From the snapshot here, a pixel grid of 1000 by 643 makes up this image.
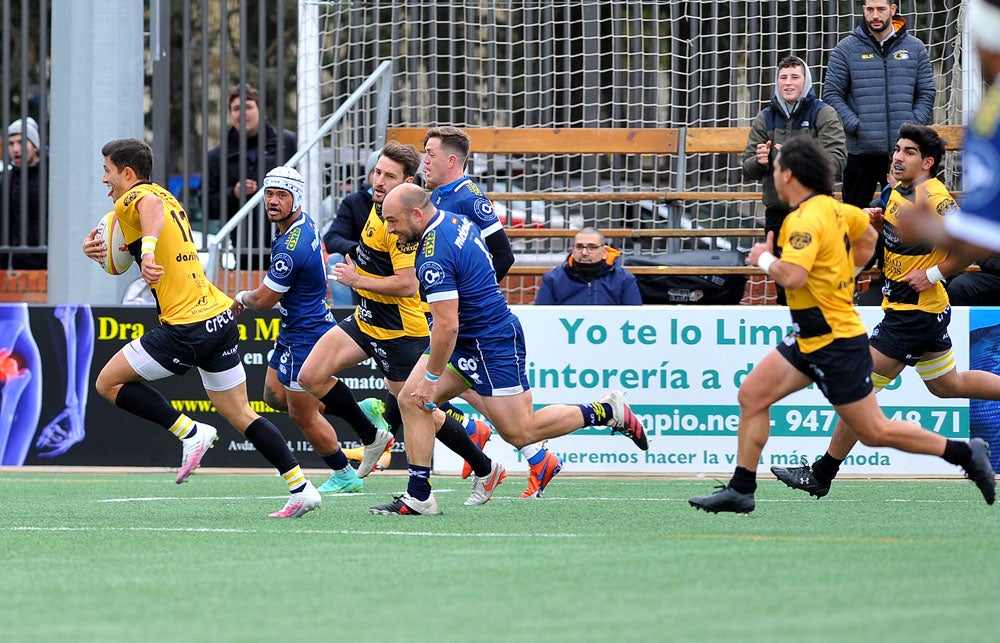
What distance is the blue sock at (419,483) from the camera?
9.13 meters

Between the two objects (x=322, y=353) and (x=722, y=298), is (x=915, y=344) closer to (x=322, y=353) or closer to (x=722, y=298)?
(x=322, y=353)

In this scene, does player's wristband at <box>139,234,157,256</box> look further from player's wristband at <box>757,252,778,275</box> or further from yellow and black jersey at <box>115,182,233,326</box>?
player's wristband at <box>757,252,778,275</box>

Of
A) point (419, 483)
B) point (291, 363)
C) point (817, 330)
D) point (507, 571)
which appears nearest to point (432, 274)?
point (419, 483)

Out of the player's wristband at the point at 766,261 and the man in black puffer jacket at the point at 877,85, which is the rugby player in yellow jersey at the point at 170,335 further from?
the man in black puffer jacket at the point at 877,85

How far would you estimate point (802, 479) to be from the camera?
9656 millimetres

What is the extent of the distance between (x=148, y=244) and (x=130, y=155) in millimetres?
602

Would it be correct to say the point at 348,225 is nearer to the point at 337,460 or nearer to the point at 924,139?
the point at 337,460

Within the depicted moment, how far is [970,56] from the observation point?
16.7m

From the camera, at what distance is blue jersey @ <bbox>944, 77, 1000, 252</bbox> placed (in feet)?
19.0

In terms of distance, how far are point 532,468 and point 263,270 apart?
5.71 meters

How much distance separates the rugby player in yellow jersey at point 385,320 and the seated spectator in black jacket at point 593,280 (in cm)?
335

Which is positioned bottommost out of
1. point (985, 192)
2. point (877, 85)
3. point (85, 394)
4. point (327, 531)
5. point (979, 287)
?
point (327, 531)

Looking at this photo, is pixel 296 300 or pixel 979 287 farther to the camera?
pixel 979 287

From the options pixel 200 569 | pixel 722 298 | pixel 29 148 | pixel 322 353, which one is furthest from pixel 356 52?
pixel 200 569
